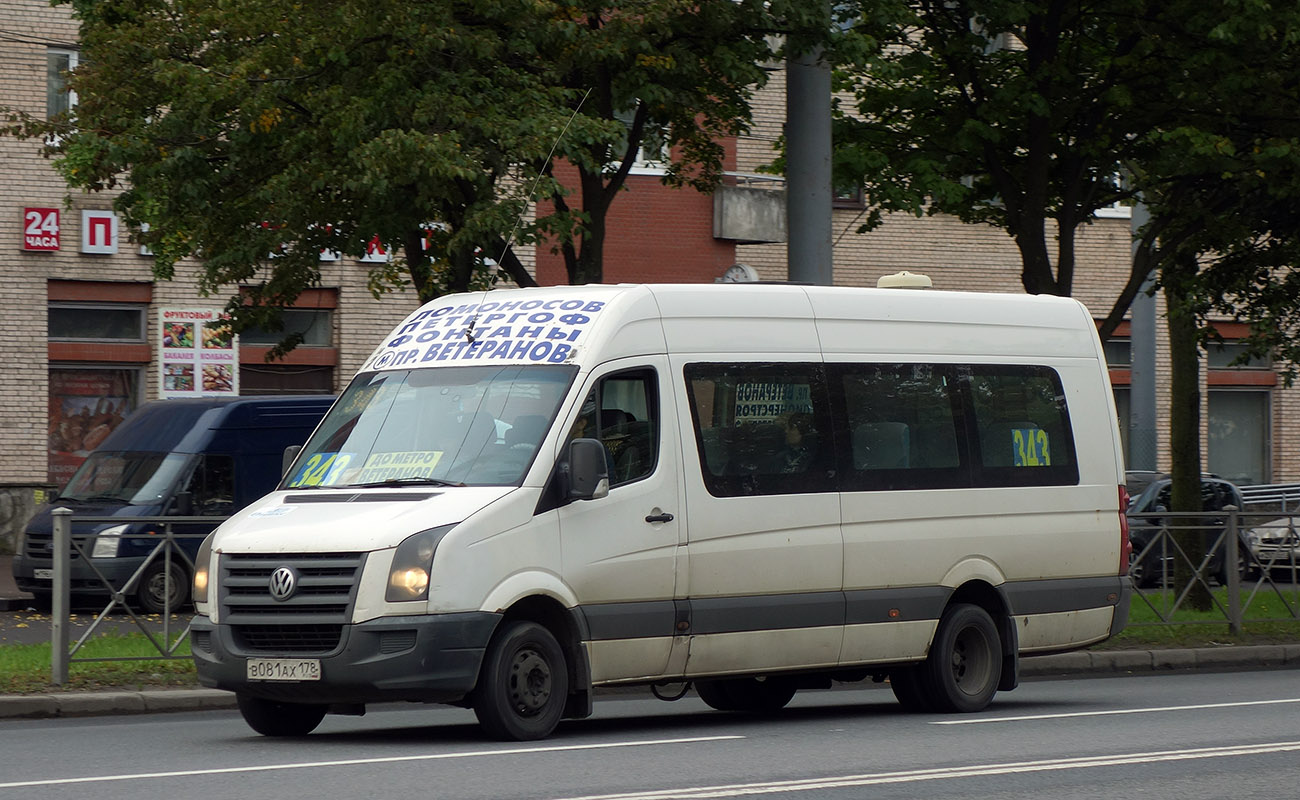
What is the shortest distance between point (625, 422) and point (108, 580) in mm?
4442

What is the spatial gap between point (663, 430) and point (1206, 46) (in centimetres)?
892

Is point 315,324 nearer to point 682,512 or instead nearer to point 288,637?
point 682,512

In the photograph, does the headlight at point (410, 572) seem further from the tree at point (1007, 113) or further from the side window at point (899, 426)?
the tree at point (1007, 113)

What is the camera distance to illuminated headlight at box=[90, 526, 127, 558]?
13.2m

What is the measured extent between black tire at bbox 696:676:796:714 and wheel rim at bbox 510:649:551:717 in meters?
2.64

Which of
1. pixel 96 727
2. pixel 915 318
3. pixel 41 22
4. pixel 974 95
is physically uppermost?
pixel 41 22

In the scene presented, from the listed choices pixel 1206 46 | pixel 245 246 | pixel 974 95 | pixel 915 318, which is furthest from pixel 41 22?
pixel 915 318

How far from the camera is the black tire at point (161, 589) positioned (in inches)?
536

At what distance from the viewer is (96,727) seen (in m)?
11.8

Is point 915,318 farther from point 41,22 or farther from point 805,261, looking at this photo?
point 41,22

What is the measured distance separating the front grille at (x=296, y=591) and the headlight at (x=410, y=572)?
18 centimetres

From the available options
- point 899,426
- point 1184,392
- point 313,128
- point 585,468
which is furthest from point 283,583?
point 1184,392

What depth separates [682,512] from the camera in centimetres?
1092

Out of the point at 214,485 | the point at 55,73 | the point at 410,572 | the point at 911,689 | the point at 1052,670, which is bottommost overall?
the point at 1052,670
